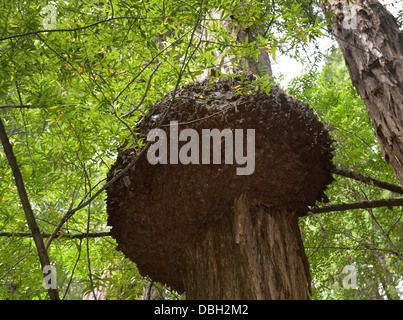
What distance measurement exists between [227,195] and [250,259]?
41cm

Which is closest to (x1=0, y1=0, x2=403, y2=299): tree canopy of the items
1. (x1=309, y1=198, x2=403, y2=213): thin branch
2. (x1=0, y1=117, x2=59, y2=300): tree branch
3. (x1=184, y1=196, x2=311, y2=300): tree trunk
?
(x1=0, y1=117, x2=59, y2=300): tree branch

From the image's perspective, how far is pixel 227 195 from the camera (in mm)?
2229

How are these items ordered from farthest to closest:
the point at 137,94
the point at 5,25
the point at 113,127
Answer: the point at 137,94
the point at 113,127
the point at 5,25

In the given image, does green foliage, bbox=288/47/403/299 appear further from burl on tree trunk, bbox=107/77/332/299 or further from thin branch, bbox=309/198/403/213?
burl on tree trunk, bbox=107/77/332/299

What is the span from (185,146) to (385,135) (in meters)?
1.67

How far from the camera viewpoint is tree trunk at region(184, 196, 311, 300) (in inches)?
78.3

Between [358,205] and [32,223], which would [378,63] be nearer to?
[358,205]

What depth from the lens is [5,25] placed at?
1.97 meters

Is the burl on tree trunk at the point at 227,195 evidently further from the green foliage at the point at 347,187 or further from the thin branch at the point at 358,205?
the green foliage at the point at 347,187

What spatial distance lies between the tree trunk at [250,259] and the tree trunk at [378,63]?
1.14 m
